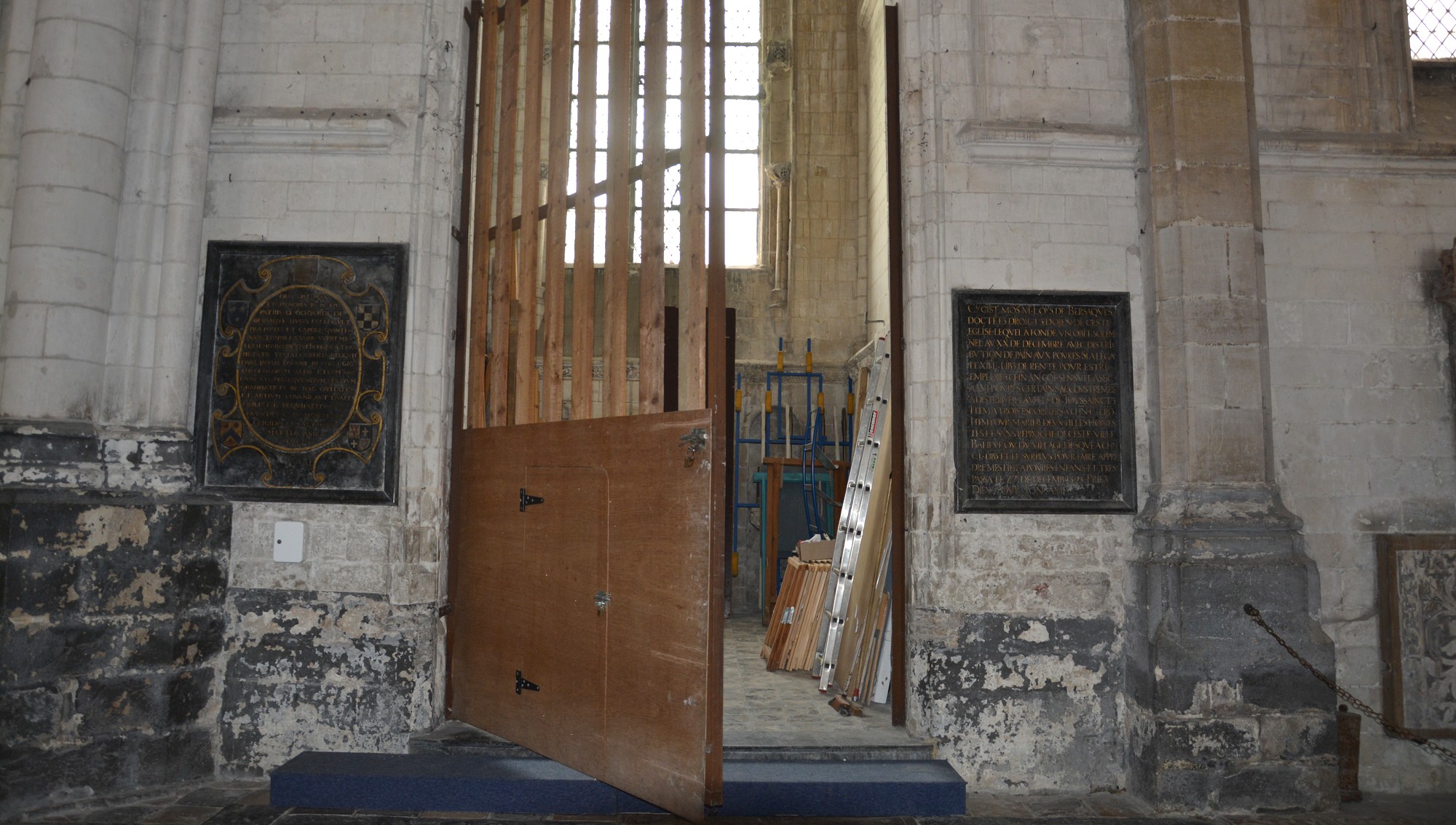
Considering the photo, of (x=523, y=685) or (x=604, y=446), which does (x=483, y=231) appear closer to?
(x=604, y=446)

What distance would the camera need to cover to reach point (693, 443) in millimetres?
3721

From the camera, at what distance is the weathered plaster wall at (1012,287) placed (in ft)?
15.4

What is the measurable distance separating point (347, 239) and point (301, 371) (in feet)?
2.48

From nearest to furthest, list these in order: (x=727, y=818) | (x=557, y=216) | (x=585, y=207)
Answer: (x=727, y=818) → (x=585, y=207) → (x=557, y=216)

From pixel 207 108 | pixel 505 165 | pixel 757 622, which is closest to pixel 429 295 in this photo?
pixel 505 165

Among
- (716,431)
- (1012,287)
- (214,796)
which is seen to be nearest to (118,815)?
(214,796)

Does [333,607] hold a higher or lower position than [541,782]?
higher

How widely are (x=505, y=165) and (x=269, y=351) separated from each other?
1609mm

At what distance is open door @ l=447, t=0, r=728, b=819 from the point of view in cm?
376

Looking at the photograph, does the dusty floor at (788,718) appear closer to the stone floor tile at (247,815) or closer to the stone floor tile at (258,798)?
the stone floor tile at (247,815)

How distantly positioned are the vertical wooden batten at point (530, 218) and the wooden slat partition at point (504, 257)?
0.07 metres

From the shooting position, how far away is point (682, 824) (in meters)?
3.99

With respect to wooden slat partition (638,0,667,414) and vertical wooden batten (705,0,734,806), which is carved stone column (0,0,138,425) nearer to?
wooden slat partition (638,0,667,414)

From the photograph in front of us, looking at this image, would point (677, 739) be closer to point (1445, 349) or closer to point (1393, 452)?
point (1393, 452)
